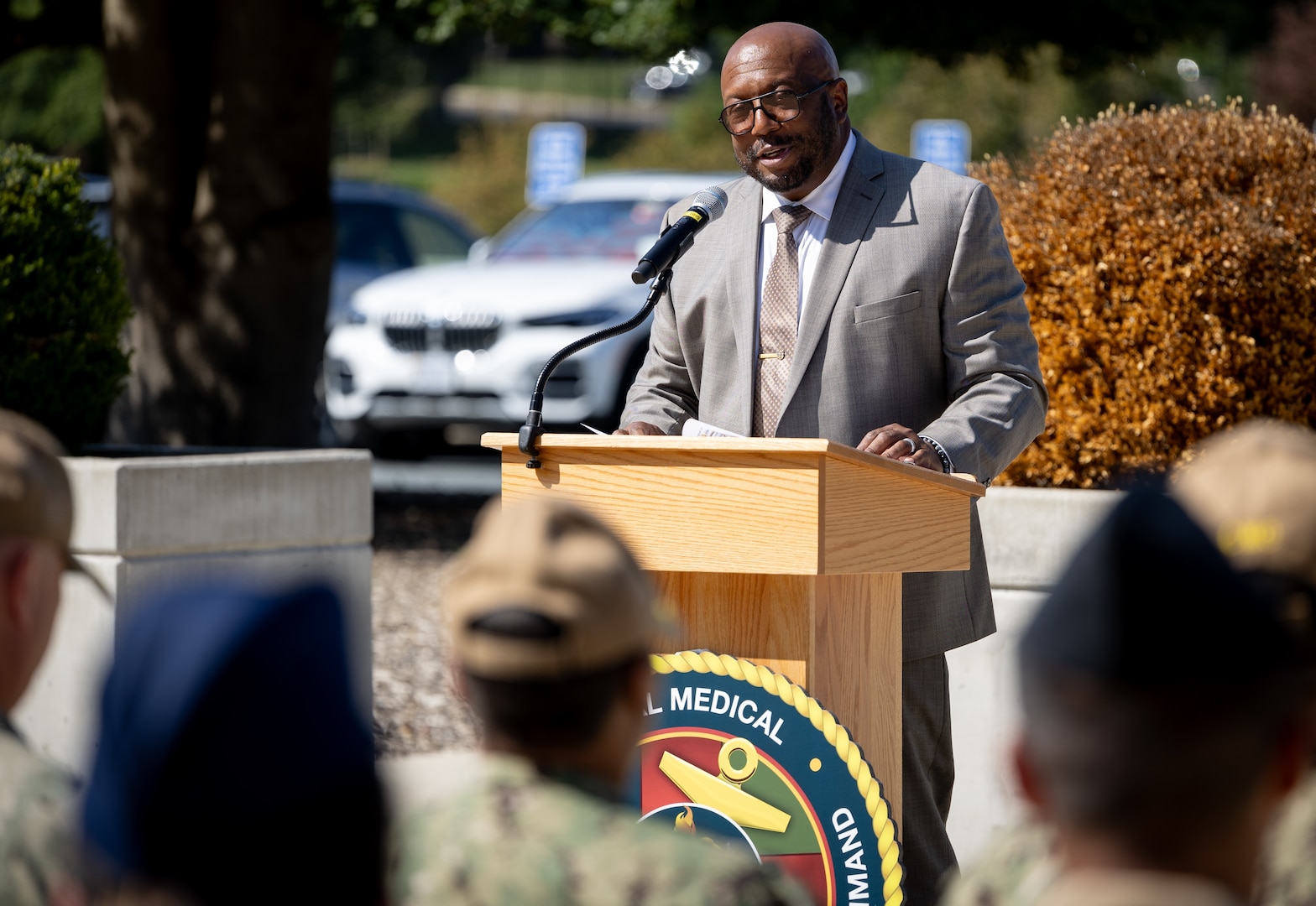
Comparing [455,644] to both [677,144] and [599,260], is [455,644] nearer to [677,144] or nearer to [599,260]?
[599,260]

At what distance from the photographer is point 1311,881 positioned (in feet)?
6.23

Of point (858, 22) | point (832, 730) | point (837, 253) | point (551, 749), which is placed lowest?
point (832, 730)

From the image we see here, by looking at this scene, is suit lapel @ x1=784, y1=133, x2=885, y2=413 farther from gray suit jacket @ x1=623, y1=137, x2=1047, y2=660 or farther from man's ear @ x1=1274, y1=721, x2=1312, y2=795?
A: man's ear @ x1=1274, y1=721, x2=1312, y2=795

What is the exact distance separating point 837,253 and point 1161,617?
2343 millimetres

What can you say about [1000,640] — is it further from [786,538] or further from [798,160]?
[786,538]

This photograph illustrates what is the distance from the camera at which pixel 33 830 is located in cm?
193

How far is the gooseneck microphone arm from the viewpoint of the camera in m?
3.39

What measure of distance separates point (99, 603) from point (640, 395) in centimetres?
238

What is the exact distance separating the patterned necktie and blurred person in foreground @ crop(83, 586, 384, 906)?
2145 millimetres

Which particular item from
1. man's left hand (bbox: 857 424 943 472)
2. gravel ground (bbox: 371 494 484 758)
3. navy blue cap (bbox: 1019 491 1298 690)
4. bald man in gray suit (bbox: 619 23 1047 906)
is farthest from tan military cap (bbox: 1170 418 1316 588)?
gravel ground (bbox: 371 494 484 758)

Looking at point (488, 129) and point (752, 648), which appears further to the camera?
point (488, 129)

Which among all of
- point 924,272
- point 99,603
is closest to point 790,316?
point 924,272

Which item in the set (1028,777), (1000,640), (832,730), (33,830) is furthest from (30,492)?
(1000,640)

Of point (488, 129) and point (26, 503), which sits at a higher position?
point (488, 129)
